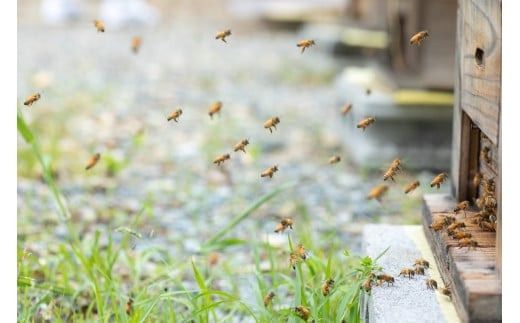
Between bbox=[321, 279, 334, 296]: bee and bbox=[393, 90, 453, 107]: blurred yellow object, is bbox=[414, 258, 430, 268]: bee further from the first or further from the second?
bbox=[393, 90, 453, 107]: blurred yellow object

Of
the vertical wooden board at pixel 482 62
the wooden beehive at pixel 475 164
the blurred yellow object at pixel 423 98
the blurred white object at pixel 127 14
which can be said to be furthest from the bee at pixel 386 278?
the blurred white object at pixel 127 14

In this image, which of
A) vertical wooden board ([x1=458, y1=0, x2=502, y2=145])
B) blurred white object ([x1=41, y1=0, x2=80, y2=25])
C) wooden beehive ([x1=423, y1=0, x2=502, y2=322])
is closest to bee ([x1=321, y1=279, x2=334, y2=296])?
wooden beehive ([x1=423, y1=0, x2=502, y2=322])

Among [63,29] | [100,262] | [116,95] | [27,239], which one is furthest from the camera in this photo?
[63,29]

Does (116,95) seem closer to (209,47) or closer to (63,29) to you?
(209,47)

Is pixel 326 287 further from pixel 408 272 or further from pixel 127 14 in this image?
pixel 127 14

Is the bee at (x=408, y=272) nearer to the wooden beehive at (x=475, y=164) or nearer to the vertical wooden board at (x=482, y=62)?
the wooden beehive at (x=475, y=164)

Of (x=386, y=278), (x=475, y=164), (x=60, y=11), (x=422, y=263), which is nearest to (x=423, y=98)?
(x=475, y=164)
